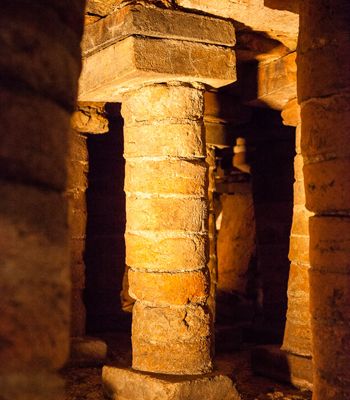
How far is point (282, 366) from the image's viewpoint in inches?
237

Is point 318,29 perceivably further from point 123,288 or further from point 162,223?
point 123,288

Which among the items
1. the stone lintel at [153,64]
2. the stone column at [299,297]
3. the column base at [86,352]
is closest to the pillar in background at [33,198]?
the stone lintel at [153,64]

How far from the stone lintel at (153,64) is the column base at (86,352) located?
336 centimetres

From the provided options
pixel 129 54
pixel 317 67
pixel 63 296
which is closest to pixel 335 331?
pixel 317 67

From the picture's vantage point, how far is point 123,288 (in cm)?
921

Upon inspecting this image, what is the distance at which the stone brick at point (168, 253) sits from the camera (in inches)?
187

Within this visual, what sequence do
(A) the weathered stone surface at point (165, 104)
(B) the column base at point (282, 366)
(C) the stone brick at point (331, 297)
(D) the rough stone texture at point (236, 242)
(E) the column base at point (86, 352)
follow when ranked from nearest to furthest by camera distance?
(C) the stone brick at point (331, 297) < (A) the weathered stone surface at point (165, 104) < (B) the column base at point (282, 366) < (E) the column base at point (86, 352) < (D) the rough stone texture at point (236, 242)

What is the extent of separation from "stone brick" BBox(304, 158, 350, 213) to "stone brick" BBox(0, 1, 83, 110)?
2174 millimetres

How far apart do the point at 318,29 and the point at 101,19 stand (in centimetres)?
227

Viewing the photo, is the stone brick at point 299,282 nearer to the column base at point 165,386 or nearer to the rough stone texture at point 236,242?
the column base at point 165,386

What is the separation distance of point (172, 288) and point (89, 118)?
3071 millimetres

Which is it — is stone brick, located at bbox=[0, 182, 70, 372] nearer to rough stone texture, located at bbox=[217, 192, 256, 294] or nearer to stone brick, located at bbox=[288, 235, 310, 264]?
stone brick, located at bbox=[288, 235, 310, 264]

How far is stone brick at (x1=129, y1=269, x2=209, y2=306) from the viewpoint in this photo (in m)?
4.75

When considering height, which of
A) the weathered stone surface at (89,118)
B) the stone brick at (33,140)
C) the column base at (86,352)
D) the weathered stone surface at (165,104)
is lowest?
the column base at (86,352)
